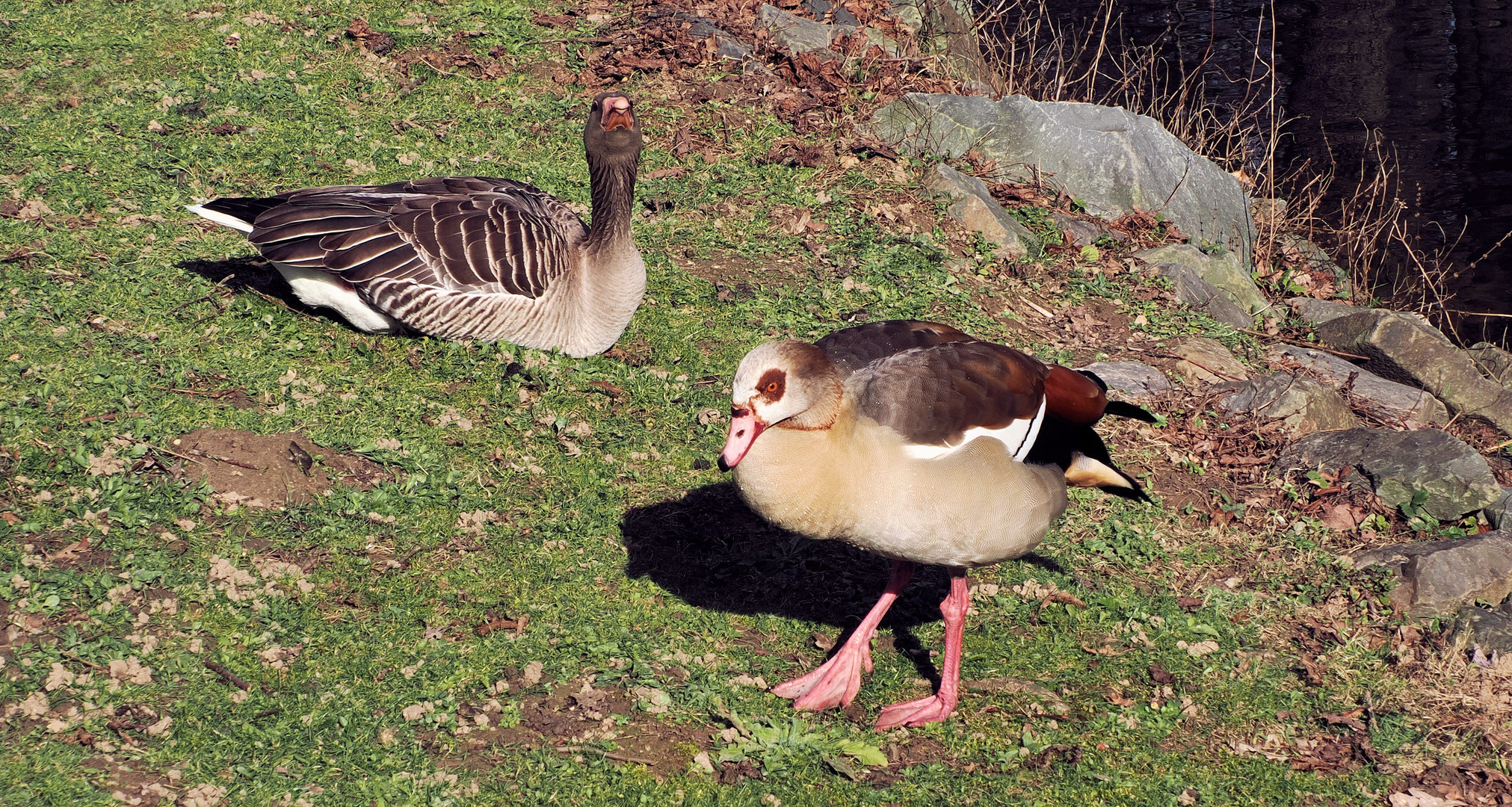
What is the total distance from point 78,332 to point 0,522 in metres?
1.69

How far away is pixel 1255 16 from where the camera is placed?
1481cm

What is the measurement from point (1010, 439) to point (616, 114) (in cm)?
329

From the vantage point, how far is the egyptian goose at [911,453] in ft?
12.7

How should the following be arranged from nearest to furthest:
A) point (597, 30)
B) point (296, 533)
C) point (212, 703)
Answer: point (212, 703) < point (296, 533) < point (597, 30)

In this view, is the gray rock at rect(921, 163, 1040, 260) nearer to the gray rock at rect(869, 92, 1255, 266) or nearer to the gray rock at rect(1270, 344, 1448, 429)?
the gray rock at rect(869, 92, 1255, 266)

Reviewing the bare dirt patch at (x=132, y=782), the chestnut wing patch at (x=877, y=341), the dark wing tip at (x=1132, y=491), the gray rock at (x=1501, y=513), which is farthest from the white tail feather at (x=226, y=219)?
the gray rock at (x=1501, y=513)

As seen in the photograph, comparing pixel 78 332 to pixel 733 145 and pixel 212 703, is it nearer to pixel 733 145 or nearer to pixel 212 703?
pixel 212 703

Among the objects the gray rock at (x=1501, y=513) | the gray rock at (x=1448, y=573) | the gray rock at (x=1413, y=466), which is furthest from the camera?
the gray rock at (x=1413, y=466)

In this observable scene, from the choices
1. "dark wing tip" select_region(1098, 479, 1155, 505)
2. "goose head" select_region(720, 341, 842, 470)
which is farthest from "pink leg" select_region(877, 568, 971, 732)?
"goose head" select_region(720, 341, 842, 470)

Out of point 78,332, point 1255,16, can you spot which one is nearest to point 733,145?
point 78,332

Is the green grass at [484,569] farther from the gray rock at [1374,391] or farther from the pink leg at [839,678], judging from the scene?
the gray rock at [1374,391]

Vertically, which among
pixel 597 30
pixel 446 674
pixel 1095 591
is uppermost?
pixel 597 30

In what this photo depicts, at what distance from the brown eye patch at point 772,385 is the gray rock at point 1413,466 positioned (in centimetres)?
421

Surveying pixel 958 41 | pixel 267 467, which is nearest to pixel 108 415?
pixel 267 467
